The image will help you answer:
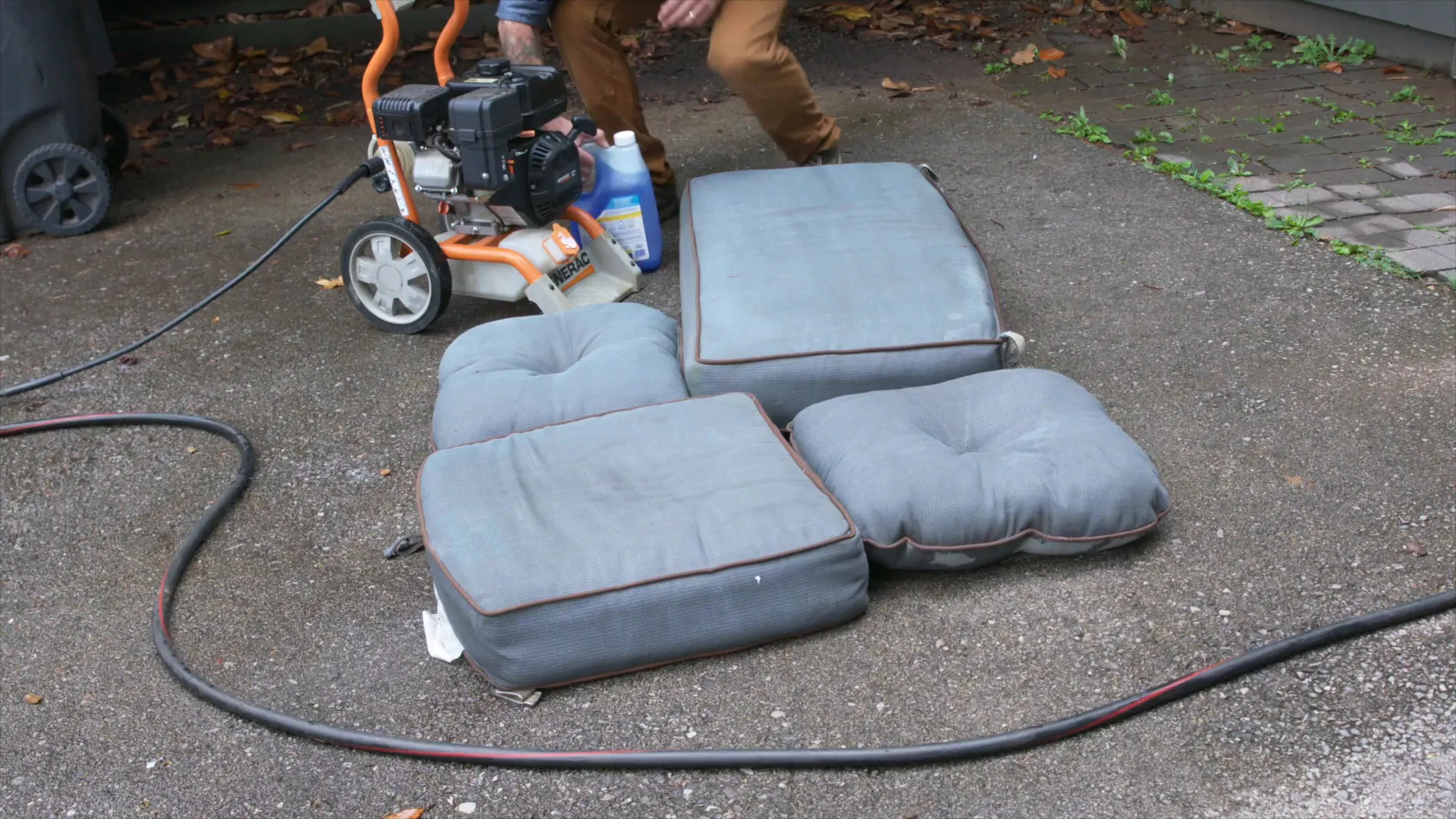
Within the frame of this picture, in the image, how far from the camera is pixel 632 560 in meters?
1.87

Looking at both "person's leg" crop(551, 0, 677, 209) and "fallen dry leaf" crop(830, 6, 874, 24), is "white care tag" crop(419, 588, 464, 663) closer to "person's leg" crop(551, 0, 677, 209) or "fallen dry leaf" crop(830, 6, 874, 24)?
"person's leg" crop(551, 0, 677, 209)

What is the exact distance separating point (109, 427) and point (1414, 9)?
15.4ft

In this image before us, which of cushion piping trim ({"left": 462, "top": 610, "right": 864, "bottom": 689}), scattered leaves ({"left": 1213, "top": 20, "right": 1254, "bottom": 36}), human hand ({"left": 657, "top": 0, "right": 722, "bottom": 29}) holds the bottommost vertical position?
cushion piping trim ({"left": 462, "top": 610, "right": 864, "bottom": 689})

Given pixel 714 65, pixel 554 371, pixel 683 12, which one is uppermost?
pixel 683 12

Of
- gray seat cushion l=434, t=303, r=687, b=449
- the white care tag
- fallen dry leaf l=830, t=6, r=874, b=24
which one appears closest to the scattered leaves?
fallen dry leaf l=830, t=6, r=874, b=24

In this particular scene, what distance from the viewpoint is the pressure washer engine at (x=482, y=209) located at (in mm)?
2875

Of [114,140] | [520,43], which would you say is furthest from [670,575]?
[114,140]

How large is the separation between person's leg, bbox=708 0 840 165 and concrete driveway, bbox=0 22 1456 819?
1.78 ft

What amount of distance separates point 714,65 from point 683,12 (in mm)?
199

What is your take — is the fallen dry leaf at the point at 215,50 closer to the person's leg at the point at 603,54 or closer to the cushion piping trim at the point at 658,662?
the person's leg at the point at 603,54

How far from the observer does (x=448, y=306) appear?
10.8ft

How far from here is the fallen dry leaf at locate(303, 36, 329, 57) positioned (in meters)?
5.58

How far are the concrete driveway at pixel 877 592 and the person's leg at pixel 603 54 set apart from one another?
495 mm

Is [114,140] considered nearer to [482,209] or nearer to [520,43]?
[520,43]
